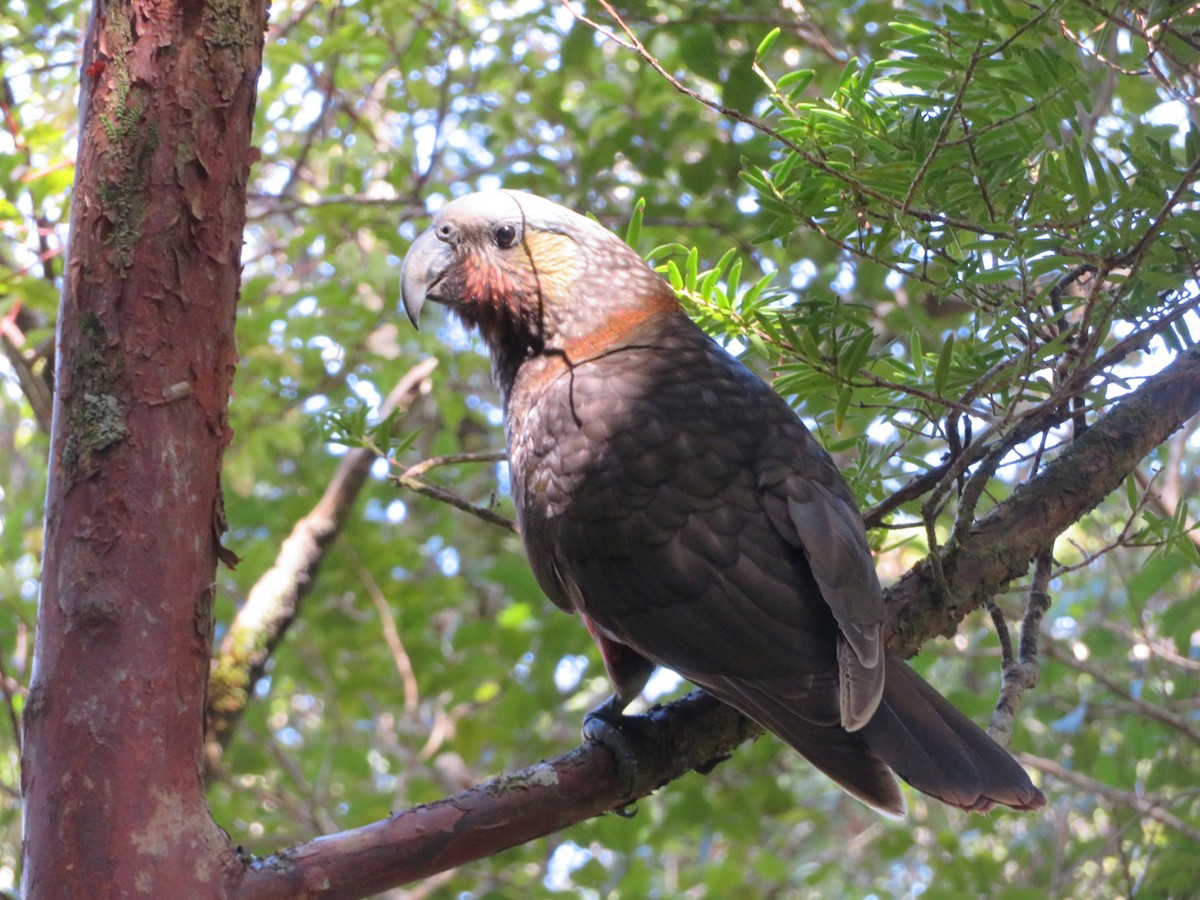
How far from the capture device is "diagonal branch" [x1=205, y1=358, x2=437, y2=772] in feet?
12.4

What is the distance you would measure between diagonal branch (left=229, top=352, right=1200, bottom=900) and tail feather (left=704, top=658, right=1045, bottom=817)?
0.21 meters

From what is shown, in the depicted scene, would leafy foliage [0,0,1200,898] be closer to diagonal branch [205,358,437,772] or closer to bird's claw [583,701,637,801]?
diagonal branch [205,358,437,772]

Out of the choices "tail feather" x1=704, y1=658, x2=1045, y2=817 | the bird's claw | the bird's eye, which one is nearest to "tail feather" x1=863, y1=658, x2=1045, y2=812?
"tail feather" x1=704, y1=658, x2=1045, y2=817

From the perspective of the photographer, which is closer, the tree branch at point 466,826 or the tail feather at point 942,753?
the tree branch at point 466,826

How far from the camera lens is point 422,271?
10.2 feet

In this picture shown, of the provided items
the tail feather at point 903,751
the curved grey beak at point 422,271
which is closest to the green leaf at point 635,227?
the curved grey beak at point 422,271

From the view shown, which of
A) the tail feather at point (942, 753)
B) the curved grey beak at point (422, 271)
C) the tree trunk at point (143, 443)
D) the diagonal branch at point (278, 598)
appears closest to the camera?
the tree trunk at point (143, 443)

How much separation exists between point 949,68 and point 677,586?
3.63ft

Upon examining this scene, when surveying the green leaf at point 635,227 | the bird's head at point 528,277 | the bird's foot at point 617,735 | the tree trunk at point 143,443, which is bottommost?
the bird's foot at point 617,735

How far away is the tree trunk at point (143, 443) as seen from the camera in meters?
1.69

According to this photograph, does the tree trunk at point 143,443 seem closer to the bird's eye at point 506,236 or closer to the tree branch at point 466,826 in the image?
the tree branch at point 466,826

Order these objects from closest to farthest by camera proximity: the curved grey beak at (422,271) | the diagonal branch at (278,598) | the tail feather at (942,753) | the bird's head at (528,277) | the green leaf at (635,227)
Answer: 1. the tail feather at (942,753)
2. the green leaf at (635,227)
3. the bird's head at (528,277)
4. the curved grey beak at (422,271)
5. the diagonal branch at (278,598)

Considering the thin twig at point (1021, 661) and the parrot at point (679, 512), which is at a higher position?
the parrot at point (679, 512)

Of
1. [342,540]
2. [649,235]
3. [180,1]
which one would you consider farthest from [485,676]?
[180,1]
